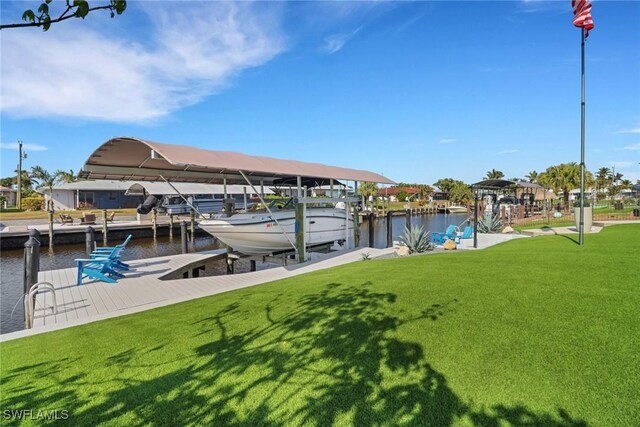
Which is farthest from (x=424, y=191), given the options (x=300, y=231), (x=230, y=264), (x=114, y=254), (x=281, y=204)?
(x=114, y=254)

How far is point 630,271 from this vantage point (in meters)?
6.48

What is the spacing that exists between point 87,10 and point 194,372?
10.8ft

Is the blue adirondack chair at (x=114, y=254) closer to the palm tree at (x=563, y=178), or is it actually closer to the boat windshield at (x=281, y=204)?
the boat windshield at (x=281, y=204)

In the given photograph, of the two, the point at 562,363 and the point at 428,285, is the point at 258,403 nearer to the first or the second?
the point at 562,363

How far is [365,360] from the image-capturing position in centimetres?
377

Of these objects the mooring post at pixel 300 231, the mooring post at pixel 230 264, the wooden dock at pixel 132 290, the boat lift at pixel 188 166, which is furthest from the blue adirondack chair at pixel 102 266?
the mooring post at pixel 300 231

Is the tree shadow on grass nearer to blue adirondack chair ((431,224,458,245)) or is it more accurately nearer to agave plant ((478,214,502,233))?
blue adirondack chair ((431,224,458,245))

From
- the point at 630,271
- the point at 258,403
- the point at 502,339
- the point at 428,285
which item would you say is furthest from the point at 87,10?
the point at 630,271

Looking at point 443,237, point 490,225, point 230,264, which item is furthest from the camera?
point 490,225

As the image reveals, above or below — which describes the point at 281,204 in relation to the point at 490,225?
above

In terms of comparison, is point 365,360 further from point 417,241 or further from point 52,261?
point 52,261

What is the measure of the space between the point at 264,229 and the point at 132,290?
544 cm

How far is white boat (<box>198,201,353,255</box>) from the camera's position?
1288 centimetres

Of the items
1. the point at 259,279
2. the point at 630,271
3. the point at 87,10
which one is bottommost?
the point at 259,279
